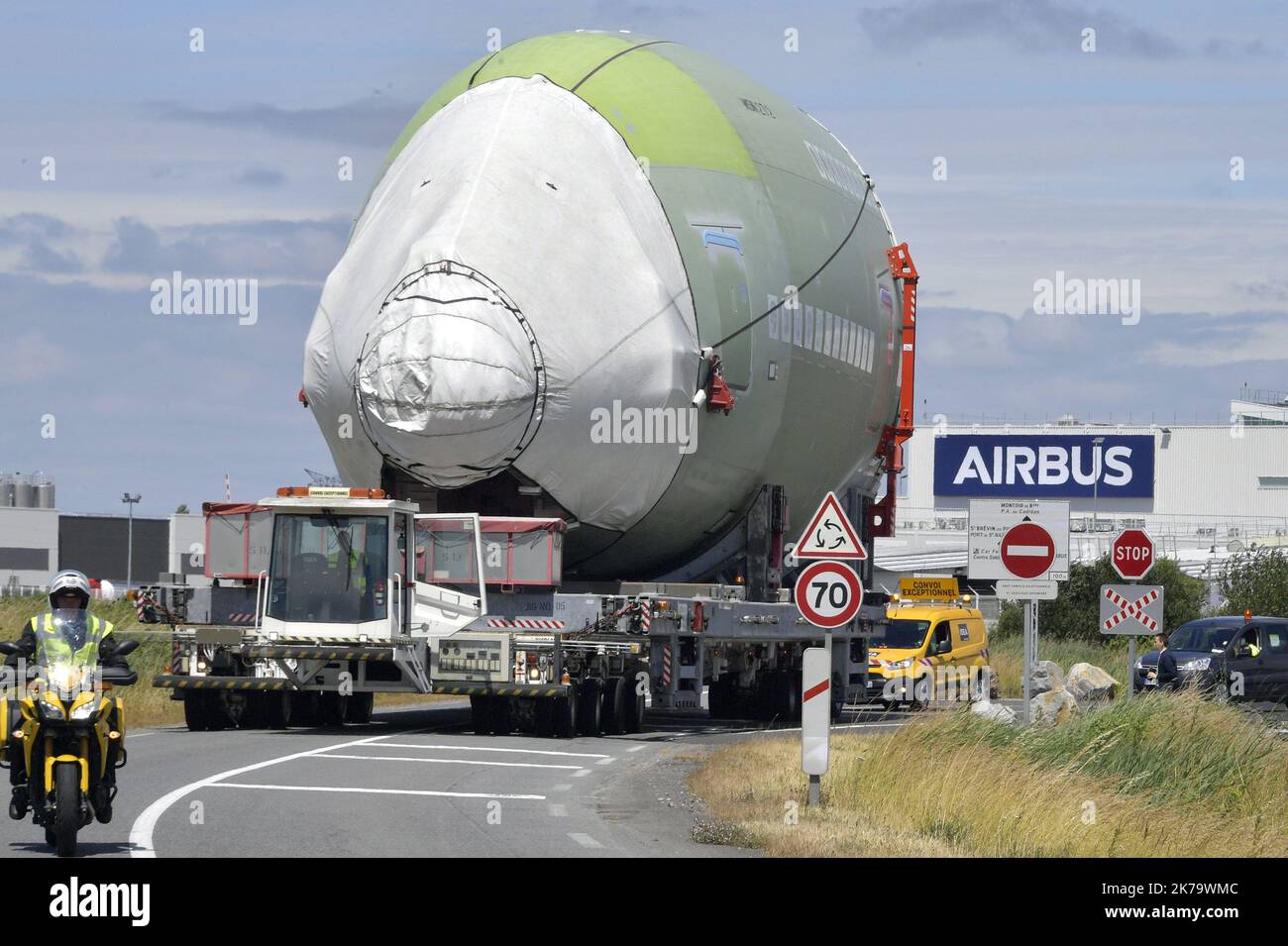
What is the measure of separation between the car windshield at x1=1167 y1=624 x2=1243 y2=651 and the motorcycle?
81.5 ft

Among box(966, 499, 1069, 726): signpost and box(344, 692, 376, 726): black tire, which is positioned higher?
box(966, 499, 1069, 726): signpost

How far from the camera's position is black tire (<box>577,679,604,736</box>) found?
22328 mm

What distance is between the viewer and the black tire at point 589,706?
2233cm

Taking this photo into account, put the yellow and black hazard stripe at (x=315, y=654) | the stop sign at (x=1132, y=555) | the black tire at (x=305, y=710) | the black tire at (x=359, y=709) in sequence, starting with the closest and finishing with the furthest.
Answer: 1. the yellow and black hazard stripe at (x=315, y=654)
2. the black tire at (x=305, y=710)
3. the black tire at (x=359, y=709)
4. the stop sign at (x=1132, y=555)

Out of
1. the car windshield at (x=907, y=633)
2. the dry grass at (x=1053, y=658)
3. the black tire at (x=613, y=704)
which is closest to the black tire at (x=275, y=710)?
the black tire at (x=613, y=704)

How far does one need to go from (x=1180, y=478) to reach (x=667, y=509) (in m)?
88.8

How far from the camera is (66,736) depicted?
1180cm

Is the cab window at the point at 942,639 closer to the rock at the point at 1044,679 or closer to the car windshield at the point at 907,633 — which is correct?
the car windshield at the point at 907,633

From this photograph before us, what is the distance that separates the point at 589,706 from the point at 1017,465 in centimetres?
9213

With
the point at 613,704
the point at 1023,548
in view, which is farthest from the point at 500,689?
the point at 1023,548

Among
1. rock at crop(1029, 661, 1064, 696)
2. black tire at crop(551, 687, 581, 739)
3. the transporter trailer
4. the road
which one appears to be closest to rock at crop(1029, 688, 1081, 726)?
the road

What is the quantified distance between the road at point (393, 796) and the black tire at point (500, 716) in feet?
0.56

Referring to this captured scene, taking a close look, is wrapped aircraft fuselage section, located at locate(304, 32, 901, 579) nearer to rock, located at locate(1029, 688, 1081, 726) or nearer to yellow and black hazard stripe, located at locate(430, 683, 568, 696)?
yellow and black hazard stripe, located at locate(430, 683, 568, 696)
